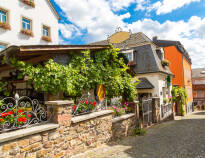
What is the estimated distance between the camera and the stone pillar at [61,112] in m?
4.39

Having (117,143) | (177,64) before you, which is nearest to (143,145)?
(117,143)

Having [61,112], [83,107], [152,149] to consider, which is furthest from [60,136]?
[152,149]

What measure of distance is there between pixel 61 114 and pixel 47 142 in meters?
0.82

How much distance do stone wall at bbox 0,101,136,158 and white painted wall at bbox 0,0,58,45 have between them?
10115mm

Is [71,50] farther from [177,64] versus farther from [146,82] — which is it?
[177,64]

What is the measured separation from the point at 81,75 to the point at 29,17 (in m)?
10.1

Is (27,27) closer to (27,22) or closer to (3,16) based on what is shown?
(27,22)

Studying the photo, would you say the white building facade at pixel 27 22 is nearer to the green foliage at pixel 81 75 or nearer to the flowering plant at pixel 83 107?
the green foliage at pixel 81 75

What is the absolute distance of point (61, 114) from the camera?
4.48 metres

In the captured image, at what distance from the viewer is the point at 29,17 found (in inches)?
531

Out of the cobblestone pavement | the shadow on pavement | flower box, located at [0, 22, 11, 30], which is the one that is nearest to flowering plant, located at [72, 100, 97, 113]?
the cobblestone pavement

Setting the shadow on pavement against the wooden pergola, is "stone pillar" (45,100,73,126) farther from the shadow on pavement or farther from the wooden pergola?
the wooden pergola

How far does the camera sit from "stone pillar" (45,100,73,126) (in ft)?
14.4

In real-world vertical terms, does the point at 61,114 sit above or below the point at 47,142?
above
